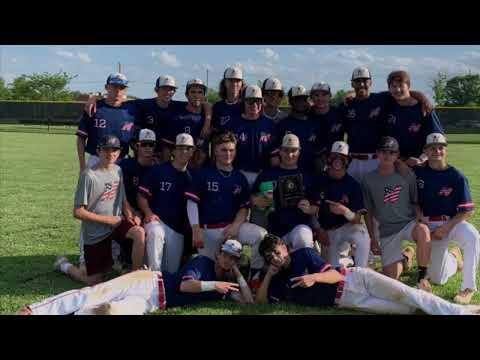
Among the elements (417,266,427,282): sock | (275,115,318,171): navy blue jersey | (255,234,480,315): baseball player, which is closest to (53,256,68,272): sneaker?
(255,234,480,315): baseball player

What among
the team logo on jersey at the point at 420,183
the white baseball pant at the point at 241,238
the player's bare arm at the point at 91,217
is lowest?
the white baseball pant at the point at 241,238

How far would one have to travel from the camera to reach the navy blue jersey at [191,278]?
4.91m

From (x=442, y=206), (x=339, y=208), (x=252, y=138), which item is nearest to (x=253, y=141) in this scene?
(x=252, y=138)

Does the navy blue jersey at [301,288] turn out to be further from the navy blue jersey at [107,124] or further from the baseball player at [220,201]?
the navy blue jersey at [107,124]

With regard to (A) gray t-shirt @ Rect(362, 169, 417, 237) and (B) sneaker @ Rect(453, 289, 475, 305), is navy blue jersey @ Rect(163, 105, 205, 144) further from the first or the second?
(B) sneaker @ Rect(453, 289, 475, 305)

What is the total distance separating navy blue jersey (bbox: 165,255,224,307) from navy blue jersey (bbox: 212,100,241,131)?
2.00 meters

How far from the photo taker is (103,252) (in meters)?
5.78

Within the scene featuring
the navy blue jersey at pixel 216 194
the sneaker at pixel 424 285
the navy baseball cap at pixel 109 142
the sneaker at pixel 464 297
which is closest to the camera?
the sneaker at pixel 464 297

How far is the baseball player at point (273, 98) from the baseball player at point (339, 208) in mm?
987

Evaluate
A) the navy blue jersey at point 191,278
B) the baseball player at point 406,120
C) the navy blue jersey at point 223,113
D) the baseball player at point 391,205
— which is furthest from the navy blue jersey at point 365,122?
the navy blue jersey at point 191,278

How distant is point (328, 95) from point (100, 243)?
10.9 ft

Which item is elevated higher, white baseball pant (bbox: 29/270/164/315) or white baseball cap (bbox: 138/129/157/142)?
white baseball cap (bbox: 138/129/157/142)

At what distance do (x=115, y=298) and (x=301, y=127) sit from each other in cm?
306

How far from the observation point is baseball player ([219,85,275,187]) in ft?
20.4
